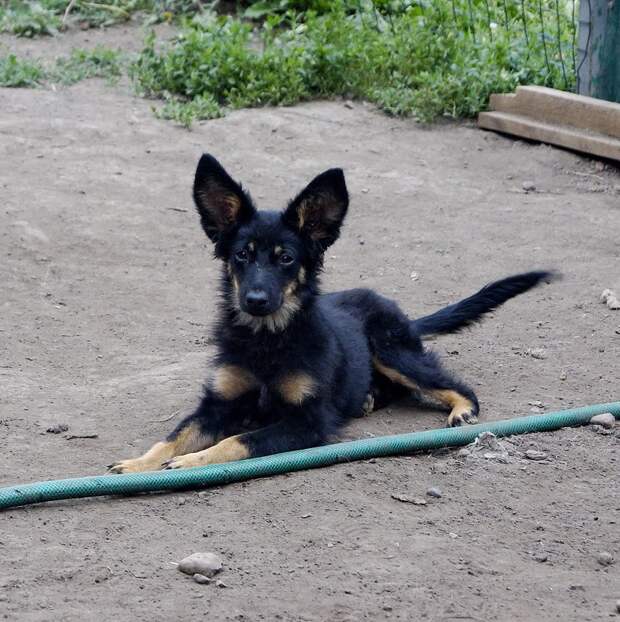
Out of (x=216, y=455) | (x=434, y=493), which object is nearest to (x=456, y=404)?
(x=434, y=493)

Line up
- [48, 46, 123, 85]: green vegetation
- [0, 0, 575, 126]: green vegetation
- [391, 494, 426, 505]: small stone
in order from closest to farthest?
[391, 494, 426, 505]: small stone
[0, 0, 575, 126]: green vegetation
[48, 46, 123, 85]: green vegetation

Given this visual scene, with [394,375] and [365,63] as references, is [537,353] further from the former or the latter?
[365,63]

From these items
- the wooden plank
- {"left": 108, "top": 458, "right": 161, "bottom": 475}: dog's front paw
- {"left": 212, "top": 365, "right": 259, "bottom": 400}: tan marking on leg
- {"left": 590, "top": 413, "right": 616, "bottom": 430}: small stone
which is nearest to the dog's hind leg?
{"left": 590, "top": 413, "right": 616, "bottom": 430}: small stone

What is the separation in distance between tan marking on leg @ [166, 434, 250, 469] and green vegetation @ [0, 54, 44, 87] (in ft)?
22.5

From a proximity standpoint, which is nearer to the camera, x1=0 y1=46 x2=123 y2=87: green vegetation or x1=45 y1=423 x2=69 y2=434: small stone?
x1=45 y1=423 x2=69 y2=434: small stone

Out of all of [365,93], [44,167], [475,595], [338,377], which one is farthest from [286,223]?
[365,93]

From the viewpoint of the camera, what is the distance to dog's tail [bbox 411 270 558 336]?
258 inches

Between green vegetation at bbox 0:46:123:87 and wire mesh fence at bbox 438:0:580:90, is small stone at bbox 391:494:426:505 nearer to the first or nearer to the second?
wire mesh fence at bbox 438:0:580:90

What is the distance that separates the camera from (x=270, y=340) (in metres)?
5.64

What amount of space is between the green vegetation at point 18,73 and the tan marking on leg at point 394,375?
6079mm

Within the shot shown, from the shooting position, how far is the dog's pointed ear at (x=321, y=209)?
546cm

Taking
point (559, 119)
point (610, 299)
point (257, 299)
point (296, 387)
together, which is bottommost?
point (610, 299)

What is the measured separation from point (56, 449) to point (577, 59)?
716 cm

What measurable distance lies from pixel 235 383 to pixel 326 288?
8.14 feet
